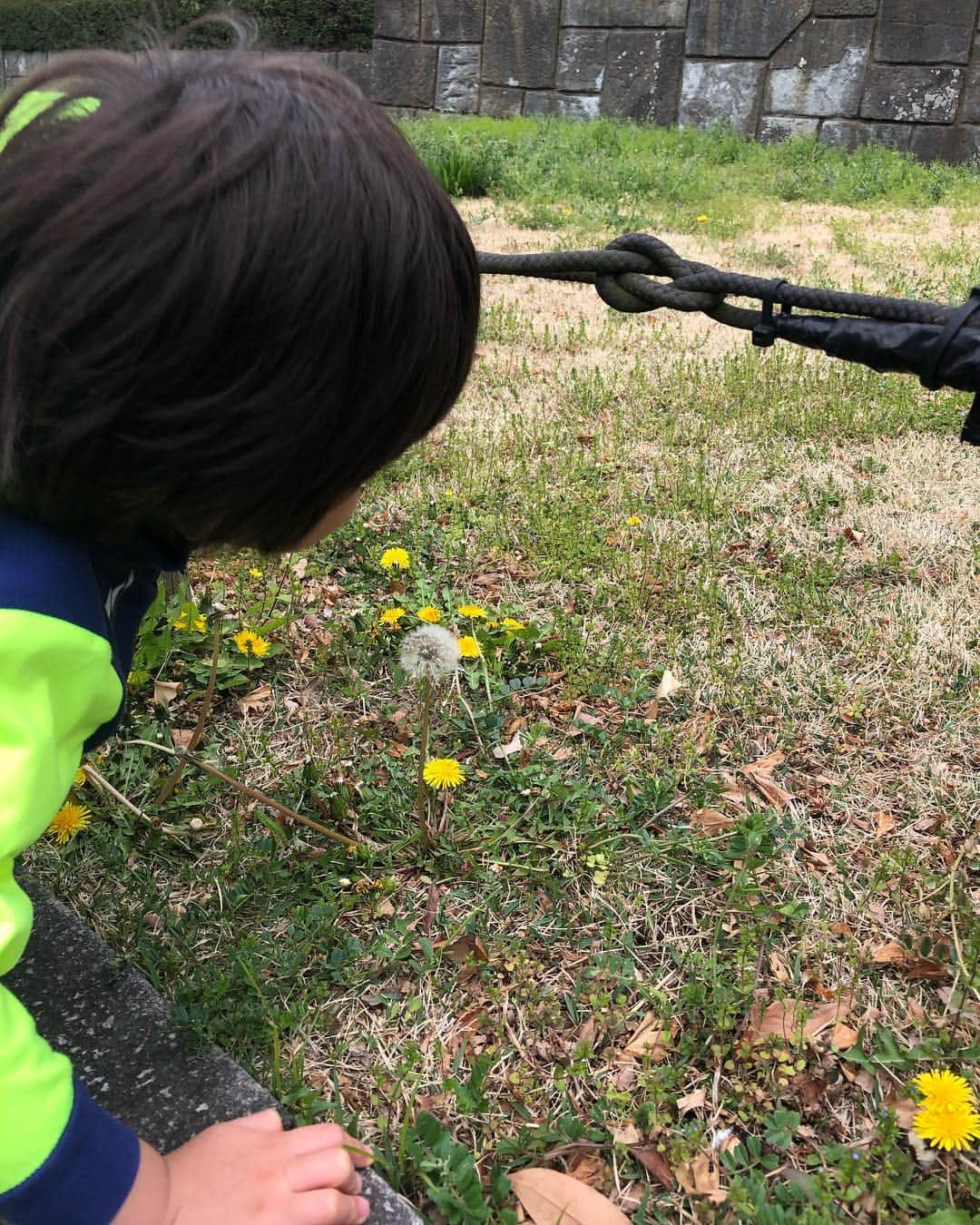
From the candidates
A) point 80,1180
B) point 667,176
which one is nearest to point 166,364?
point 80,1180

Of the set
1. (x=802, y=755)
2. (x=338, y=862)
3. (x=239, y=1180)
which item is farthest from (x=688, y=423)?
(x=239, y=1180)

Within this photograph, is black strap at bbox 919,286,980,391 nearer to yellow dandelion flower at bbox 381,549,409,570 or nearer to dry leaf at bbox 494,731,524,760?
dry leaf at bbox 494,731,524,760

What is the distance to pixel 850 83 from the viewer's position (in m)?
8.52

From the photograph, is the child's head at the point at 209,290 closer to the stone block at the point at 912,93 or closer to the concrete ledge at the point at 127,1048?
the concrete ledge at the point at 127,1048

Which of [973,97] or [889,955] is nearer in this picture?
[889,955]

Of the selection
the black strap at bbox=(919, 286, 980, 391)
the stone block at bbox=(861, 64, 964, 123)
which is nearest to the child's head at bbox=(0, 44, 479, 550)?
the black strap at bbox=(919, 286, 980, 391)

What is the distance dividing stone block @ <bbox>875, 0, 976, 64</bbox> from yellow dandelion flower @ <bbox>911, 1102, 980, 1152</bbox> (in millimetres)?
9010

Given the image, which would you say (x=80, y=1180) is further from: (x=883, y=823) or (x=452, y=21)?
(x=452, y=21)

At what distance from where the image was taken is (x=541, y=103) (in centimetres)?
1049

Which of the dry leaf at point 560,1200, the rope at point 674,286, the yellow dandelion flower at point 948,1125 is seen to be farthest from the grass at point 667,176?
the dry leaf at point 560,1200

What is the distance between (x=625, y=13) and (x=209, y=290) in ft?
33.7

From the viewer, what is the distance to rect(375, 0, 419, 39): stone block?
10836mm

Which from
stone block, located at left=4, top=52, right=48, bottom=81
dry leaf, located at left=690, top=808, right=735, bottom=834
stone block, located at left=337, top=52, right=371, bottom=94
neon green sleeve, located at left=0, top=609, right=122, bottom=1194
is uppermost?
stone block, located at left=337, top=52, right=371, bottom=94

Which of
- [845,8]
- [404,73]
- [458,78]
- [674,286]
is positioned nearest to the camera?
[674,286]
